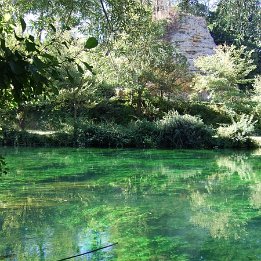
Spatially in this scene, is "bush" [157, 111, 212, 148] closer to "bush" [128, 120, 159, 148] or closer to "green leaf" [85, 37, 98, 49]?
"bush" [128, 120, 159, 148]

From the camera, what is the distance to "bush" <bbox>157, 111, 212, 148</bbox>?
53.0ft

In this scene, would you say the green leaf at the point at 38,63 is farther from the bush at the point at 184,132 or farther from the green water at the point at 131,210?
the bush at the point at 184,132

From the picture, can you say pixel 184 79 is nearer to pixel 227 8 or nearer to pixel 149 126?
pixel 149 126

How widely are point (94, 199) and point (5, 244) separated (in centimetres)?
268

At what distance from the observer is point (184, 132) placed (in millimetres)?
16203

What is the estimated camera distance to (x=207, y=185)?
853 cm

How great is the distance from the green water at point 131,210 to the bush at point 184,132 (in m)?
4.54

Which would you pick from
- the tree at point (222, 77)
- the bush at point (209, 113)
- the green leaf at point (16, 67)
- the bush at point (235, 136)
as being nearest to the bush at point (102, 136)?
the bush at point (235, 136)

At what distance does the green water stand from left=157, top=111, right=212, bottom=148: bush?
454 centimetres

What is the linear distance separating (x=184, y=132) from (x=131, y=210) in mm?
10464

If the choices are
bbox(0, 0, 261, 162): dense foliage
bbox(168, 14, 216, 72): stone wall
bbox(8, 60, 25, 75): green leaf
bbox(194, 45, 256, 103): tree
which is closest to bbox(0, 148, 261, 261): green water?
bbox(0, 0, 261, 162): dense foliage

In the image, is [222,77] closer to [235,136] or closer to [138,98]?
[138,98]

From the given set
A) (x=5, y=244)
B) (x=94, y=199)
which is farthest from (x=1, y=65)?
(x=94, y=199)

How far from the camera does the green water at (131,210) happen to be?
13.7ft
